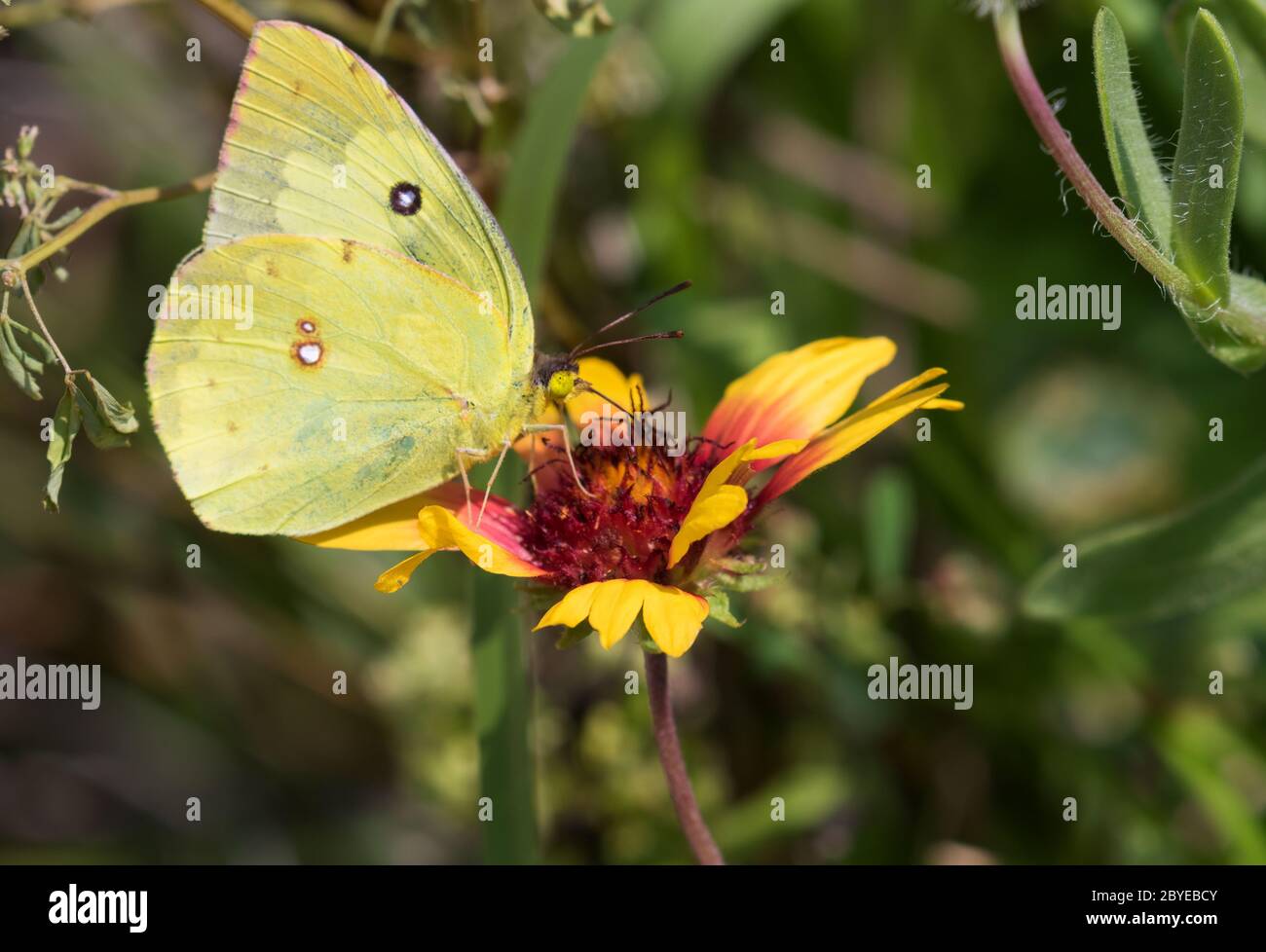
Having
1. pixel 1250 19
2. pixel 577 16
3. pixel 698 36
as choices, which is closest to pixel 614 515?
pixel 577 16

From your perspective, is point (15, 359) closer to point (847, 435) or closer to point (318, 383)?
point (318, 383)

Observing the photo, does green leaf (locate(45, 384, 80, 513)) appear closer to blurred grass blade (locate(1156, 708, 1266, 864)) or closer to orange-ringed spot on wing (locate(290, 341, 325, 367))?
orange-ringed spot on wing (locate(290, 341, 325, 367))

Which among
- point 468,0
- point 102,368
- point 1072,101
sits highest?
point 1072,101

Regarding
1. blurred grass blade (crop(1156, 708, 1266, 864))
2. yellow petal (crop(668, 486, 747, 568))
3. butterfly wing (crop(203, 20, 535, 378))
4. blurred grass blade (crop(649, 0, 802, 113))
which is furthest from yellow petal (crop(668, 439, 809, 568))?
blurred grass blade (crop(649, 0, 802, 113))
